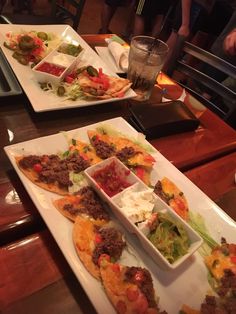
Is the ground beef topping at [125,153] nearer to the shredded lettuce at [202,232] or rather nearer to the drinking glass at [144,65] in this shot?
the shredded lettuce at [202,232]

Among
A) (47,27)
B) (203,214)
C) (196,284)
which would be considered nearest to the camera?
(196,284)

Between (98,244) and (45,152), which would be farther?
(45,152)

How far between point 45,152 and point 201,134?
0.83 metres

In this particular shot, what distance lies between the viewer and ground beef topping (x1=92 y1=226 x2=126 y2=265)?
88 cm

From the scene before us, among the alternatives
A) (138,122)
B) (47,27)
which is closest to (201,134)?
(138,122)

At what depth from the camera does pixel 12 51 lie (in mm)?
1647

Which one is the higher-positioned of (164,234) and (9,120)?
(164,234)

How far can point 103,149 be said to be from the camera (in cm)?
123

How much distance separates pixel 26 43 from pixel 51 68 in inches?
9.0

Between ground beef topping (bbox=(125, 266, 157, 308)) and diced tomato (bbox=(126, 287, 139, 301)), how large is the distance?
0.06 ft

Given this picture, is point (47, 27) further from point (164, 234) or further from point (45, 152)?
point (164, 234)

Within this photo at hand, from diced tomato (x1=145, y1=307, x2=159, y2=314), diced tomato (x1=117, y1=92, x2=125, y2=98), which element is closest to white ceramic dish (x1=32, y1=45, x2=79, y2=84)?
diced tomato (x1=117, y1=92, x2=125, y2=98)

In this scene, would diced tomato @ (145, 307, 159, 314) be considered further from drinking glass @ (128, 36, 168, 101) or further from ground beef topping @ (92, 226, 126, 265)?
drinking glass @ (128, 36, 168, 101)

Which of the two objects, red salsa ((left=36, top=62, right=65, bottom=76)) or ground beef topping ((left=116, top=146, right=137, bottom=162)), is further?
red salsa ((left=36, top=62, right=65, bottom=76))
